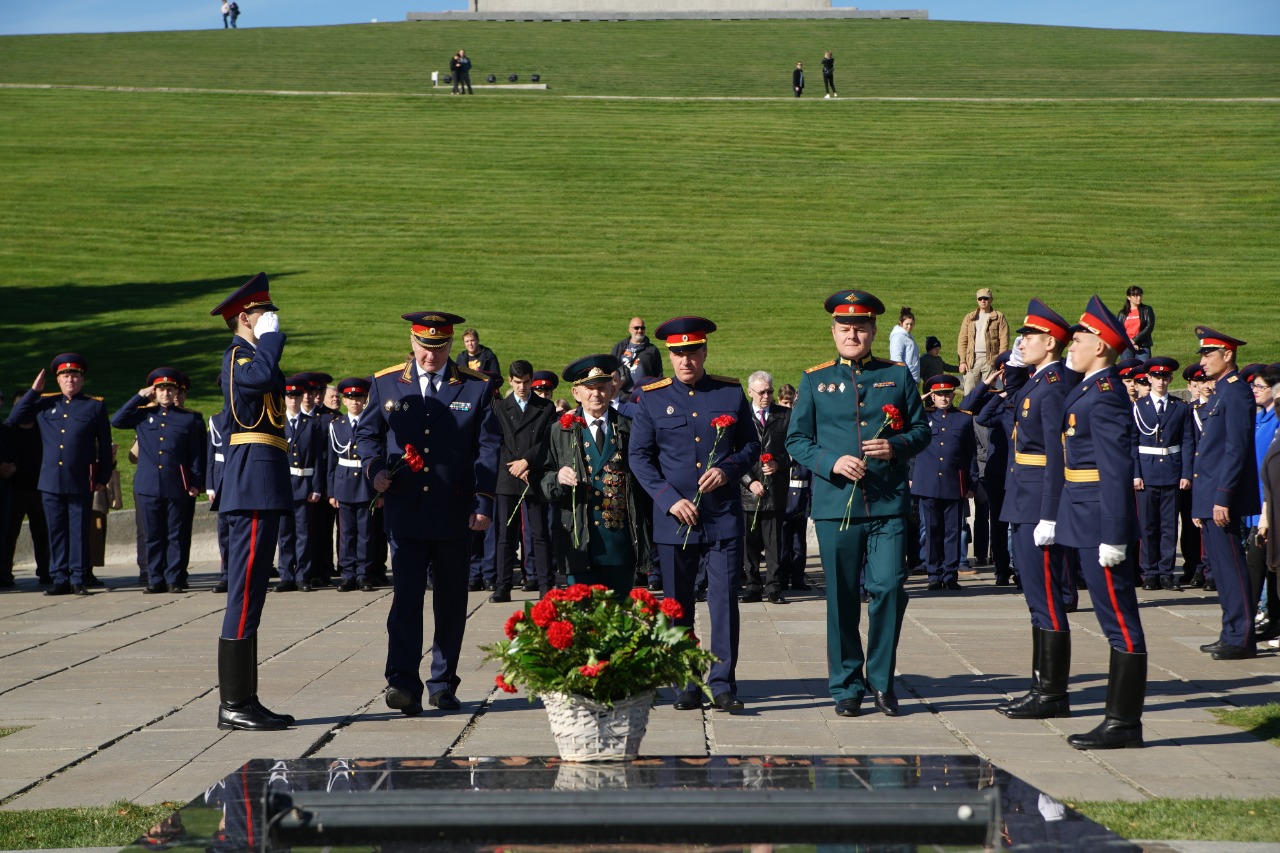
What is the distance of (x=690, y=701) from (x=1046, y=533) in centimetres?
224

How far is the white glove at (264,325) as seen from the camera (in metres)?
7.54

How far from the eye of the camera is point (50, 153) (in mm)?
43625

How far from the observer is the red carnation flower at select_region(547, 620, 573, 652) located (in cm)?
536

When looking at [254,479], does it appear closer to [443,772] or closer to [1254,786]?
[443,772]

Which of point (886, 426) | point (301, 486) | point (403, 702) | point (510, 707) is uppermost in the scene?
point (886, 426)

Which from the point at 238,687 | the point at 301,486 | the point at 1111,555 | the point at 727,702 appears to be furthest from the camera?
the point at 301,486

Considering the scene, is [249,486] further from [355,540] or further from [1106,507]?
[355,540]

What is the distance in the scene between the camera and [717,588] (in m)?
7.93

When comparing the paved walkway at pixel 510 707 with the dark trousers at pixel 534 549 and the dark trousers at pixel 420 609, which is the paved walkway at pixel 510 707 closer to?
the dark trousers at pixel 420 609

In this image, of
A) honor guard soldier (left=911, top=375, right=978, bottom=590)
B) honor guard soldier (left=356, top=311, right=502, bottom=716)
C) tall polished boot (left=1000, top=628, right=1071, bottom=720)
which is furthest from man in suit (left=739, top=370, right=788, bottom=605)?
honor guard soldier (left=356, top=311, right=502, bottom=716)

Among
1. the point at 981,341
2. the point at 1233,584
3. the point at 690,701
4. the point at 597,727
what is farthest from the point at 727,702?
the point at 981,341

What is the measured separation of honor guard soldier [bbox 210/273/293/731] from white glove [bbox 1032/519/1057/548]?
13.7ft

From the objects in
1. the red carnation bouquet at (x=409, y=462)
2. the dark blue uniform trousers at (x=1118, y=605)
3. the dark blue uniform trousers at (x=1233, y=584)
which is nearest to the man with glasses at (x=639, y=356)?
the dark blue uniform trousers at (x=1233, y=584)

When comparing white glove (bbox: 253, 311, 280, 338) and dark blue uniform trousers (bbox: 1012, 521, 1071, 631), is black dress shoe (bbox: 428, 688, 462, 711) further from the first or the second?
dark blue uniform trousers (bbox: 1012, 521, 1071, 631)
